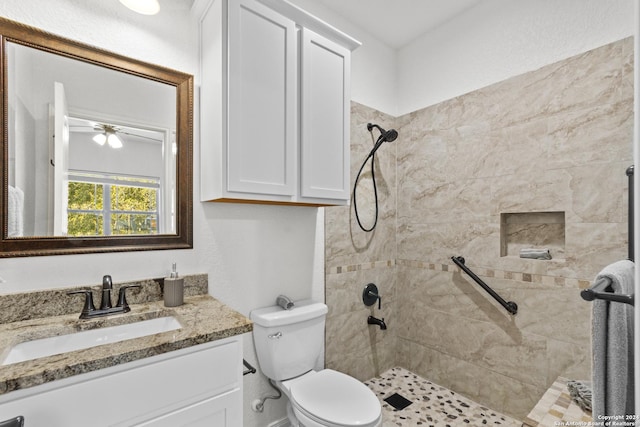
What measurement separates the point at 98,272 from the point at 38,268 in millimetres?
193

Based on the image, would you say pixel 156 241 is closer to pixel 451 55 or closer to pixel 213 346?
pixel 213 346

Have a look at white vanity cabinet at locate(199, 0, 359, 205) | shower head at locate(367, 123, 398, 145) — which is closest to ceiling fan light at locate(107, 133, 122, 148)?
white vanity cabinet at locate(199, 0, 359, 205)

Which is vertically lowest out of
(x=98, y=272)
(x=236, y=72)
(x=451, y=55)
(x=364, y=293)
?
(x=364, y=293)

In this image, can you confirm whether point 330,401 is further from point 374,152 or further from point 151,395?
point 374,152

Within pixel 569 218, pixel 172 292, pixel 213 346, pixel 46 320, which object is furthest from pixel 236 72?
pixel 569 218

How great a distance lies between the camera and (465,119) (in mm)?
2088

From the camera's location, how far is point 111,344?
36.6 inches

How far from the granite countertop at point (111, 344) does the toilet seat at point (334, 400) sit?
583 millimetres

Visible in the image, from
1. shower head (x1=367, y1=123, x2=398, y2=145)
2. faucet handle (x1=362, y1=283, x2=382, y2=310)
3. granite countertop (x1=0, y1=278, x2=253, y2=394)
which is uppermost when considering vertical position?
shower head (x1=367, y1=123, x2=398, y2=145)

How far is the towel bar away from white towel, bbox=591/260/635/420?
0.09ft

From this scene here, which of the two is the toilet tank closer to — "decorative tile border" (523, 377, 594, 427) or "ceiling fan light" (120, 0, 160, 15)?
"decorative tile border" (523, 377, 594, 427)

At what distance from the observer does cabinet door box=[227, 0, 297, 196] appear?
1356 mm

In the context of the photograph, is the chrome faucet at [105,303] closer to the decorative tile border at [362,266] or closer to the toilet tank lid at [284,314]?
the toilet tank lid at [284,314]

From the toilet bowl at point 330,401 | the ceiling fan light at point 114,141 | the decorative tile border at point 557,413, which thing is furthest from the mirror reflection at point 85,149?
the decorative tile border at point 557,413
